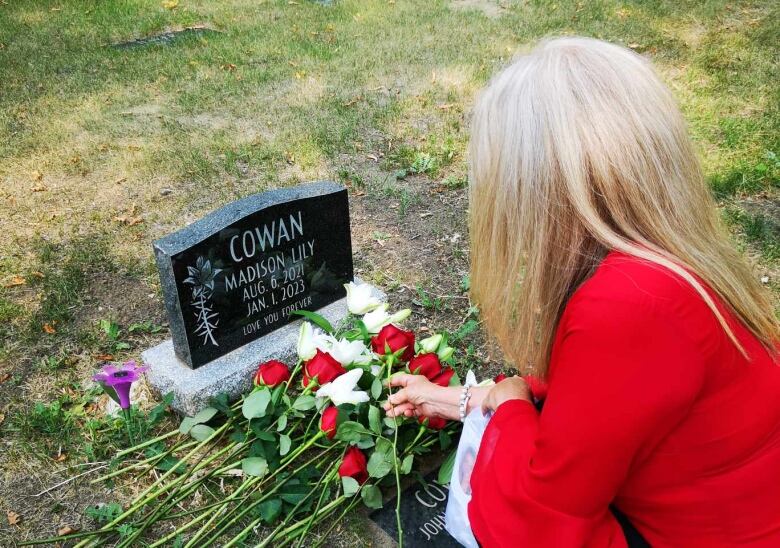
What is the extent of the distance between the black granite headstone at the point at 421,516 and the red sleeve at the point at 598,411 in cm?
74

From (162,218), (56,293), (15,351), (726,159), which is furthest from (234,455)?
(726,159)

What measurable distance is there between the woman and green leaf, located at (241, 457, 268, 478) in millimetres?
936

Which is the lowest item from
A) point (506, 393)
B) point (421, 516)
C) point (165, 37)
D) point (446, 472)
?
point (421, 516)

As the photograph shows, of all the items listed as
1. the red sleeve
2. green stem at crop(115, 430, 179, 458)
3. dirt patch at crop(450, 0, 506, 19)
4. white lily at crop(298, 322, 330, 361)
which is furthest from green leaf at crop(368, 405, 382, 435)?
dirt patch at crop(450, 0, 506, 19)

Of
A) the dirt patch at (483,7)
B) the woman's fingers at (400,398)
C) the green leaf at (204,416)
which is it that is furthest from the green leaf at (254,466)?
the dirt patch at (483,7)

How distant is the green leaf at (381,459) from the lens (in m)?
2.15

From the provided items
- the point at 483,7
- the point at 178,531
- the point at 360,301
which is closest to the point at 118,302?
the point at 360,301

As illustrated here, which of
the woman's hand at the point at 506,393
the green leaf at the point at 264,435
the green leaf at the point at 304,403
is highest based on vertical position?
the woman's hand at the point at 506,393

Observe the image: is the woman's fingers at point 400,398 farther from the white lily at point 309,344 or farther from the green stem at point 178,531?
the green stem at point 178,531

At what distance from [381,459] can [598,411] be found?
1084mm

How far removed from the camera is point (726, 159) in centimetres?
455

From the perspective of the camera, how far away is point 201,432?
2.37m

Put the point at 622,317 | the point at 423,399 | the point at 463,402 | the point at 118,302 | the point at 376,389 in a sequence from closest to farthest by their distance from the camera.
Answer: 1. the point at 622,317
2. the point at 463,402
3. the point at 423,399
4. the point at 376,389
5. the point at 118,302

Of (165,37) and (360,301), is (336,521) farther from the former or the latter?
(165,37)
